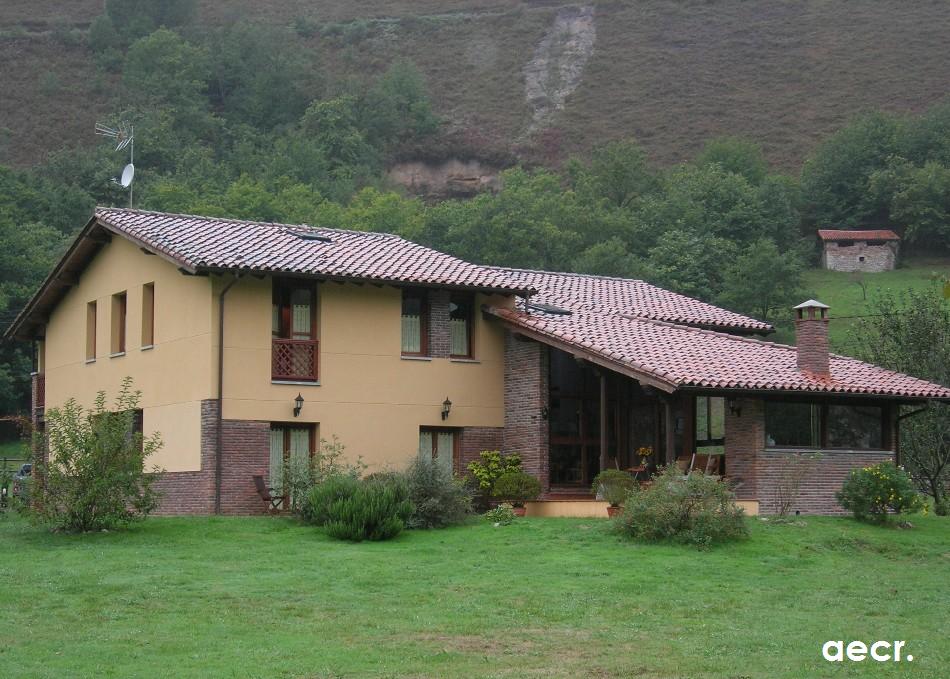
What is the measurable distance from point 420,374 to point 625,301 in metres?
7.20

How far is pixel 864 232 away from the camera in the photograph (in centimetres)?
9331

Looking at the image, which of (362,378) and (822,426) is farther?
(362,378)

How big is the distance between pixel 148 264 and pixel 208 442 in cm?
496

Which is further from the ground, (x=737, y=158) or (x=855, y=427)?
(x=737, y=158)

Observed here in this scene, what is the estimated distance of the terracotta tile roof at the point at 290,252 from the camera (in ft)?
95.8

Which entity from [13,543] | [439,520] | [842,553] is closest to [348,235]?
[439,520]

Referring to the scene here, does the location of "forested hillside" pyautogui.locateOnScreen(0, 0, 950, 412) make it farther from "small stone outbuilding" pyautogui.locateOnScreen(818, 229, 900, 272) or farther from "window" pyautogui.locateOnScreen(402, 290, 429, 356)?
"window" pyautogui.locateOnScreen(402, 290, 429, 356)

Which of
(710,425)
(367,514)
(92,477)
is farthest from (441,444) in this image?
(92,477)

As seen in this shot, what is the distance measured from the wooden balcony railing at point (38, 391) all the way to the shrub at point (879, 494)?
20.4 metres

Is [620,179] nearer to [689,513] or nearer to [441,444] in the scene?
[441,444]

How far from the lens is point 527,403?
31688 millimetres

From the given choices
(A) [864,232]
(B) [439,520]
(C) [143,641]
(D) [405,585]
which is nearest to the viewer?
(C) [143,641]

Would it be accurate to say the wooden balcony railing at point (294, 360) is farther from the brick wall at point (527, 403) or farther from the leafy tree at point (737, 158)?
the leafy tree at point (737, 158)

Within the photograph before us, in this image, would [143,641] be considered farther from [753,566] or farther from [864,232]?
[864,232]
